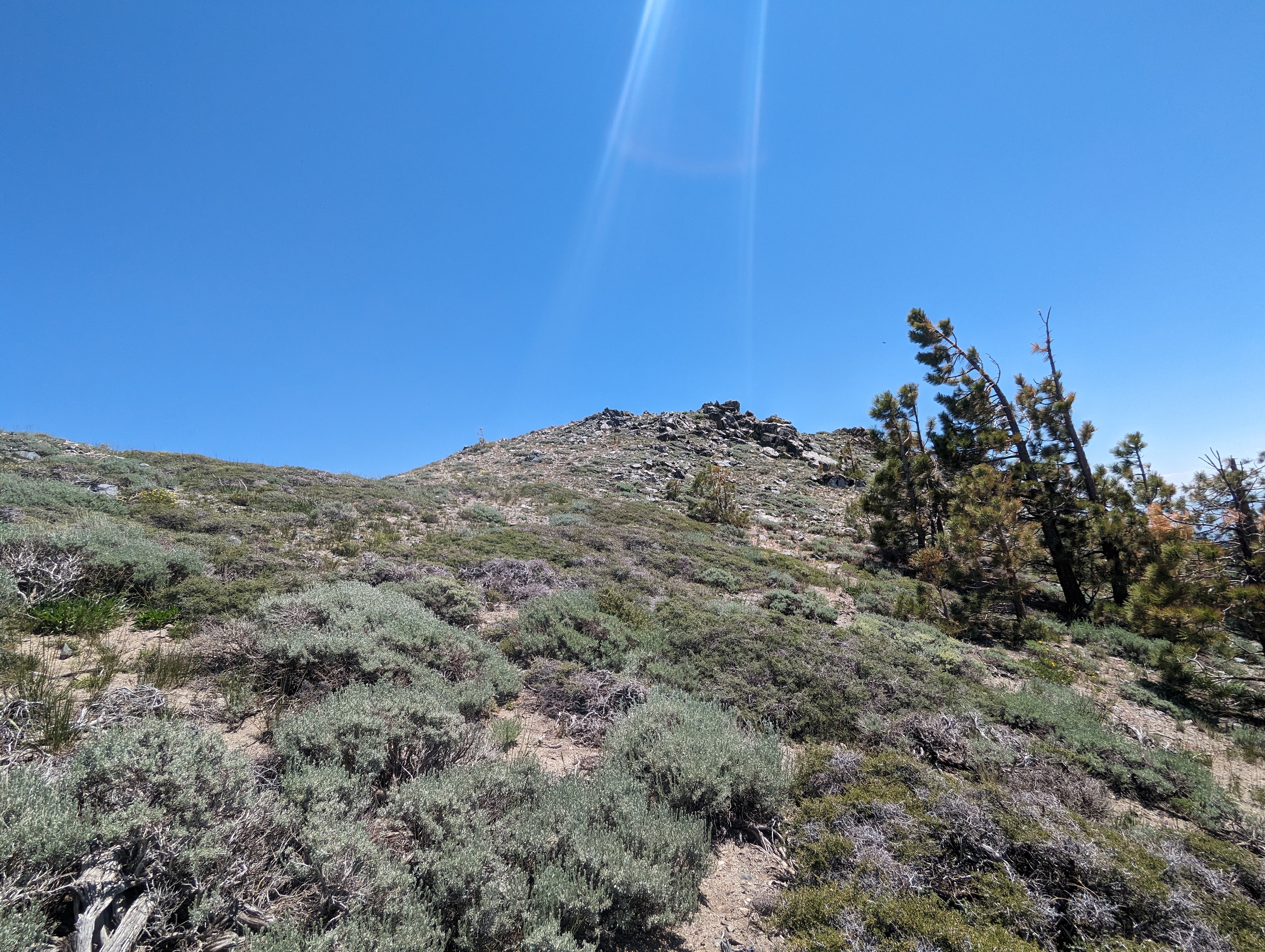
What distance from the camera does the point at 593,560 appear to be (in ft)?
41.9

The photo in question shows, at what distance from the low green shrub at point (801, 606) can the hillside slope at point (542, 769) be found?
0.32 feet

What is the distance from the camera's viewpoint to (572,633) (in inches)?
287

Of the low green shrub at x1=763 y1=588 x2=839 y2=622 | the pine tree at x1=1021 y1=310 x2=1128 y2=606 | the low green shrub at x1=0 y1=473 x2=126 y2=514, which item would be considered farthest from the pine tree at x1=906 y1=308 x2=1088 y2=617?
the low green shrub at x1=0 y1=473 x2=126 y2=514

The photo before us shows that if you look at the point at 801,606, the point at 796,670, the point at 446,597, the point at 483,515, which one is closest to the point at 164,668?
the point at 446,597

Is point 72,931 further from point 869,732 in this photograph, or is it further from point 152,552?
→ point 152,552

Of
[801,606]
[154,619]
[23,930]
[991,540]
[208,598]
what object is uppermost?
[991,540]

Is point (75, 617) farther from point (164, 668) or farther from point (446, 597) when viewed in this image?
point (446, 597)

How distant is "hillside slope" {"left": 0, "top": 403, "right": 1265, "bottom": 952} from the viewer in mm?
2566

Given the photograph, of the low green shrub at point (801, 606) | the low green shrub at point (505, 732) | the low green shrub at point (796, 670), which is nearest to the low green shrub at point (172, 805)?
the low green shrub at point (505, 732)

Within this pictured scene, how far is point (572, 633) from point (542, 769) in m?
3.01

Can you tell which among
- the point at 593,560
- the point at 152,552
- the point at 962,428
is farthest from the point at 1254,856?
the point at 962,428

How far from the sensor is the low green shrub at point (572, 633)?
6.97 metres

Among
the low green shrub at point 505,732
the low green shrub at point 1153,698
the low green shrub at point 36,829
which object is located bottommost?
the low green shrub at point 1153,698

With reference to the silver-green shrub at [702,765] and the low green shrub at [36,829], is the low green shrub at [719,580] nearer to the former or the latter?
the silver-green shrub at [702,765]
